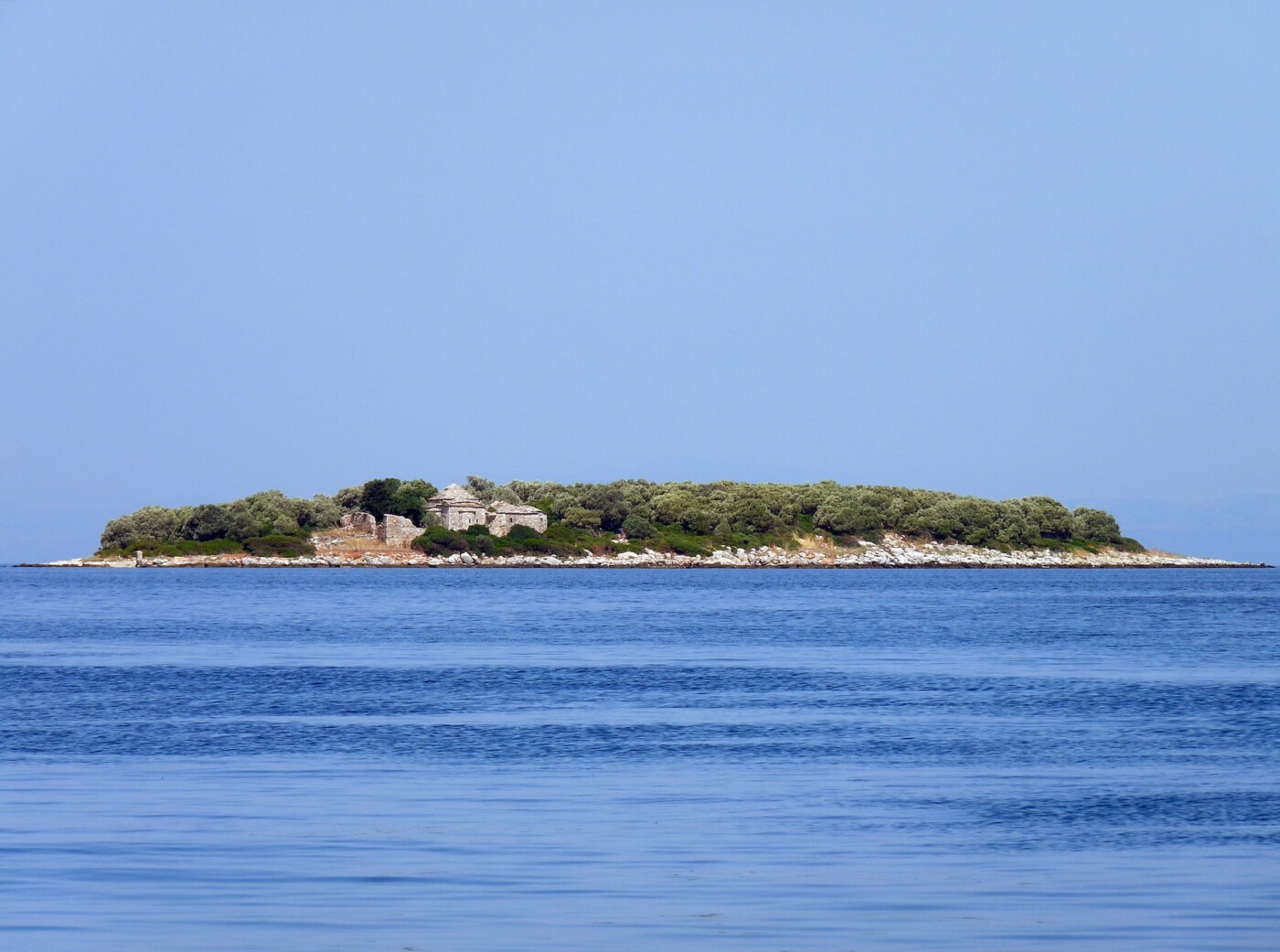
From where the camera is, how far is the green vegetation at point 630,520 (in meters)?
176

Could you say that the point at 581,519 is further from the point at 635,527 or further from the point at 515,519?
the point at 515,519

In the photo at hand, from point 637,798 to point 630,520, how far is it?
162m

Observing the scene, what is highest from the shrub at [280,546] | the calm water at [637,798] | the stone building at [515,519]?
the stone building at [515,519]

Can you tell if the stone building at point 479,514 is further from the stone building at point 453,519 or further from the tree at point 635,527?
the tree at point 635,527

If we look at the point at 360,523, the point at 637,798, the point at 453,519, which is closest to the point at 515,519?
the point at 453,519

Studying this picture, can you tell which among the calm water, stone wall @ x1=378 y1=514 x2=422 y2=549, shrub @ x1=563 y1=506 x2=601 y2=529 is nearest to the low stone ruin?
stone wall @ x1=378 y1=514 x2=422 y2=549

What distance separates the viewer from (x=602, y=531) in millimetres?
184875

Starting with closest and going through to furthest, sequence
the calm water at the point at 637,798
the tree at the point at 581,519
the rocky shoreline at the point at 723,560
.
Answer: the calm water at the point at 637,798, the rocky shoreline at the point at 723,560, the tree at the point at 581,519

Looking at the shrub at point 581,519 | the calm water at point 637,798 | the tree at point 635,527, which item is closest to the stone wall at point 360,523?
the shrub at point 581,519

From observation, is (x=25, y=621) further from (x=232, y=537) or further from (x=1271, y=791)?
(x=232, y=537)

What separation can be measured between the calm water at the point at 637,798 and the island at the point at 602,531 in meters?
125

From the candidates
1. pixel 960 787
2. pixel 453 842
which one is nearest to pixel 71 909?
pixel 453 842

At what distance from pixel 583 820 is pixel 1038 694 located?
19910mm

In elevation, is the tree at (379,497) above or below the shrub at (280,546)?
above
